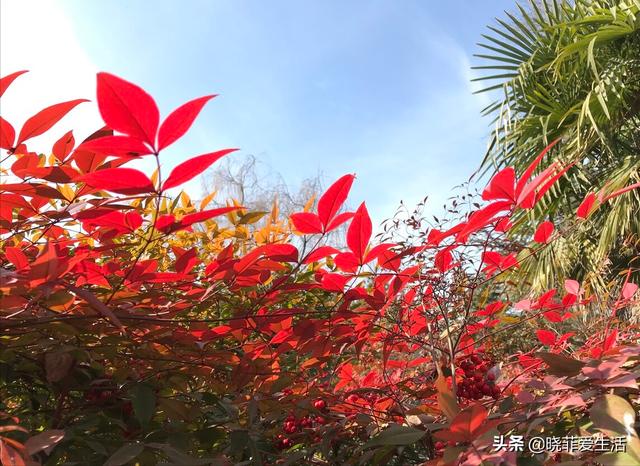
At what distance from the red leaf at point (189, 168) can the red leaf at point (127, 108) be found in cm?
3

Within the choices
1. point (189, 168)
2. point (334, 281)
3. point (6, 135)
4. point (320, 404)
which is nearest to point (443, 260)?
point (334, 281)

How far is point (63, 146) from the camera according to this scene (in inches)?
22.2

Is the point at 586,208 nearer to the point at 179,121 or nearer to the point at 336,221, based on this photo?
the point at 336,221

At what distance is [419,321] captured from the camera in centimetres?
85

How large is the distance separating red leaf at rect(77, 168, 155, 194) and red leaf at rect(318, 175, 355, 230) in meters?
0.15

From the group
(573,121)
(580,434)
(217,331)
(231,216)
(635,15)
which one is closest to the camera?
(580,434)

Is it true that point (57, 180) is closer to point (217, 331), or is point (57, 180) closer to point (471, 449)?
point (217, 331)

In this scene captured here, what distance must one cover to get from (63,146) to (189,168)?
0.27 m

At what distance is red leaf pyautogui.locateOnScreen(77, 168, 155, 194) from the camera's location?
0.37 meters

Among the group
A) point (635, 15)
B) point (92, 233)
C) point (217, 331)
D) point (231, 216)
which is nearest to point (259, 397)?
point (217, 331)

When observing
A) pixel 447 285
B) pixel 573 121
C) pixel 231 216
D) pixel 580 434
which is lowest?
Result: pixel 580 434

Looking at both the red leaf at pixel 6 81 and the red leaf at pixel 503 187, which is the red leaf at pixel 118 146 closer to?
the red leaf at pixel 6 81

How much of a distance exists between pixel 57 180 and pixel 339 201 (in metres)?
0.25

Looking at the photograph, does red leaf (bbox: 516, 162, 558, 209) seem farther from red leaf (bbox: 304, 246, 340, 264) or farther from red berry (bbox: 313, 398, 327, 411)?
red berry (bbox: 313, 398, 327, 411)
